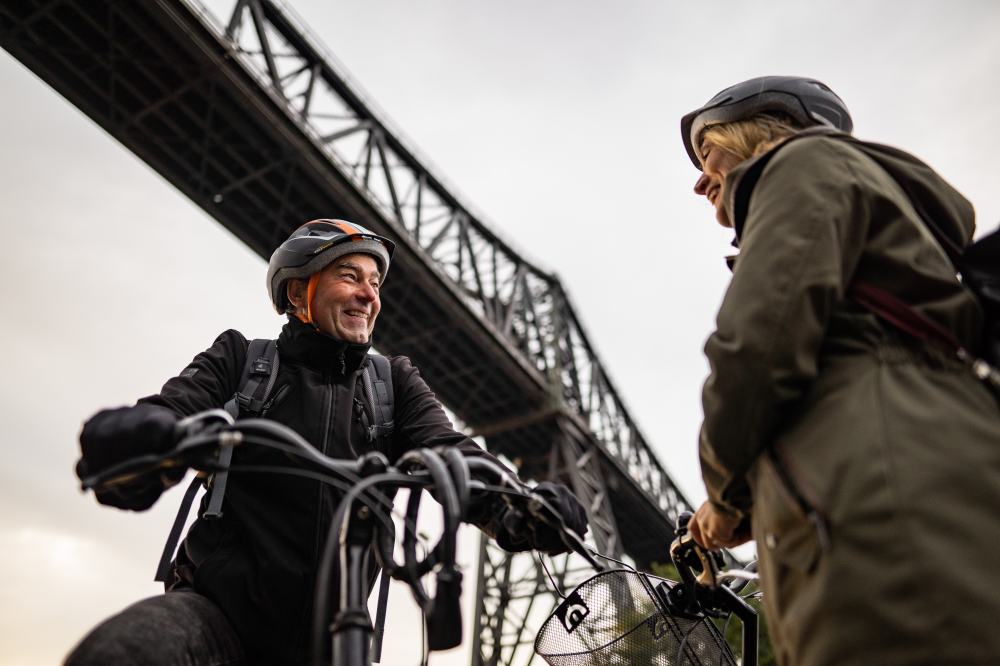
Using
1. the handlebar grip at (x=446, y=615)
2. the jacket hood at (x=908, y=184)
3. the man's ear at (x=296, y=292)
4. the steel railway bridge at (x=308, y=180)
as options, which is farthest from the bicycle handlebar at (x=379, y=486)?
the steel railway bridge at (x=308, y=180)

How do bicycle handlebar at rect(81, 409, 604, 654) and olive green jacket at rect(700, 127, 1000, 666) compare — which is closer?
olive green jacket at rect(700, 127, 1000, 666)

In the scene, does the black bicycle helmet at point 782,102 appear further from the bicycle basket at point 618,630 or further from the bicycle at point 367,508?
the bicycle basket at point 618,630

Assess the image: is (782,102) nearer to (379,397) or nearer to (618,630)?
(379,397)

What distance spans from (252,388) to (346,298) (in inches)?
20.0

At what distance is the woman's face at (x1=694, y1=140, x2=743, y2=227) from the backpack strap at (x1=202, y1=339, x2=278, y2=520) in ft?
5.25

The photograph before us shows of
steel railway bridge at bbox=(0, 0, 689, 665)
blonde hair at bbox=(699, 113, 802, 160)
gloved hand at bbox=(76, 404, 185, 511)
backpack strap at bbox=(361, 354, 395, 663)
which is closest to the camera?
gloved hand at bbox=(76, 404, 185, 511)

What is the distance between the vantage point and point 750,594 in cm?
329

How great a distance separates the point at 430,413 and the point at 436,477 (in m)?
1.02

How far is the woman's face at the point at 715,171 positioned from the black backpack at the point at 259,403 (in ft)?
4.27

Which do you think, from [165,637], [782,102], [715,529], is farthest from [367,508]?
[782,102]

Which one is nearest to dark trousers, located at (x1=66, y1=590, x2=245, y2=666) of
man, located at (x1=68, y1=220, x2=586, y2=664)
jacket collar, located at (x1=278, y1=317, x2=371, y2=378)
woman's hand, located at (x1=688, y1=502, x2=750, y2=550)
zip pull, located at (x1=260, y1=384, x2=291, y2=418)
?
man, located at (x1=68, y1=220, x2=586, y2=664)

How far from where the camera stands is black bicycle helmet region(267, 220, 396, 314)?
10.5ft

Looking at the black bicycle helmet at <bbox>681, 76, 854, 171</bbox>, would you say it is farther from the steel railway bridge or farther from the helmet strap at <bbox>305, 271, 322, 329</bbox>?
the steel railway bridge

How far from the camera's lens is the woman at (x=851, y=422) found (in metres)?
1.58
